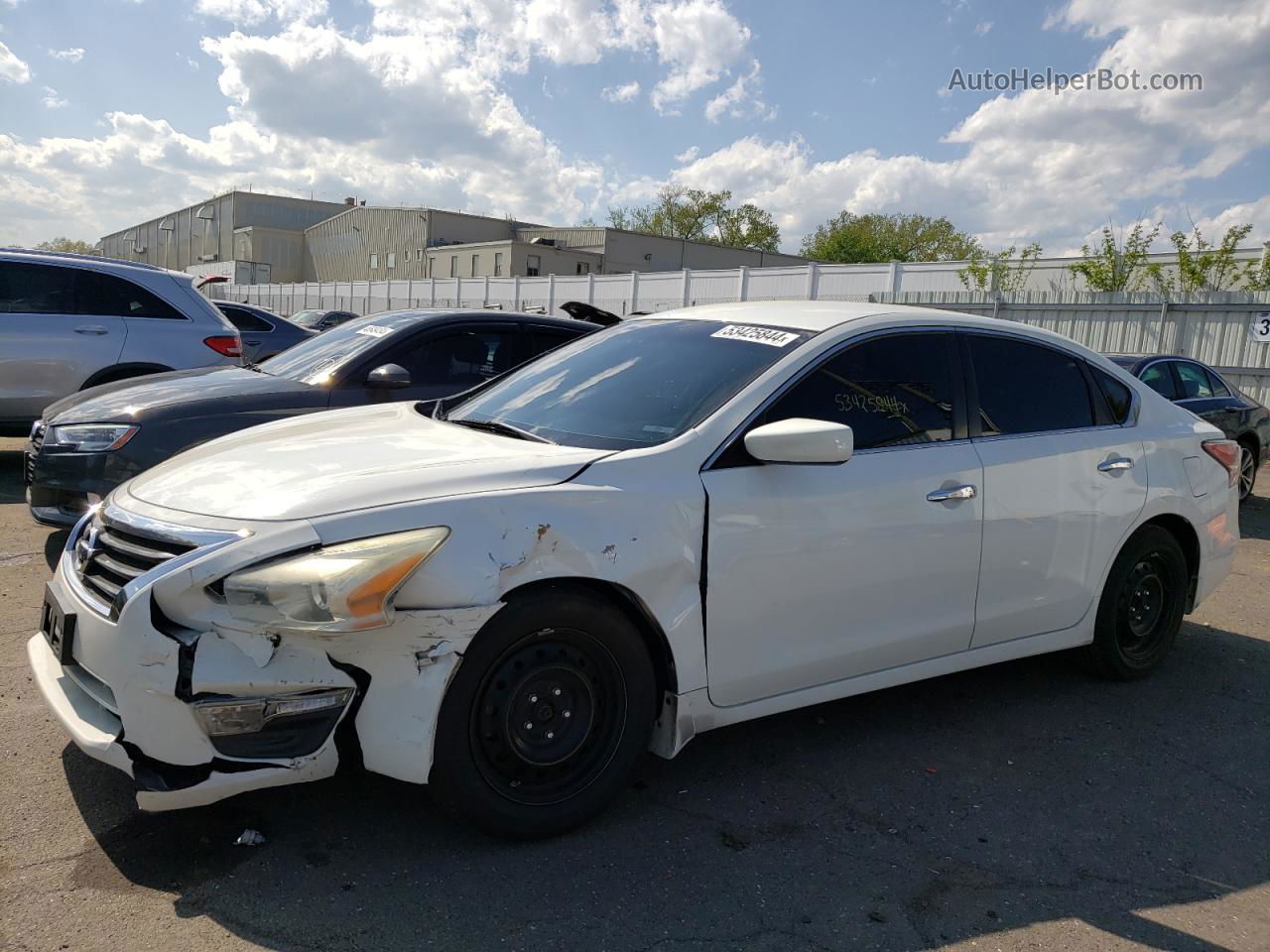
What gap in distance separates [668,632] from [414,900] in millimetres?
1048

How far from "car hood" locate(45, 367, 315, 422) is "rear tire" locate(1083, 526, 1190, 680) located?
4364 mm

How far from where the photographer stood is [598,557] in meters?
2.94

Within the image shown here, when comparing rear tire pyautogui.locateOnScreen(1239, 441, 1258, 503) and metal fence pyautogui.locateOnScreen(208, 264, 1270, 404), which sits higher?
metal fence pyautogui.locateOnScreen(208, 264, 1270, 404)

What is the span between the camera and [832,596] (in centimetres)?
346

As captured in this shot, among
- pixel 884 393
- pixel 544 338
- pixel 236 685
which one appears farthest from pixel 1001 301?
pixel 236 685

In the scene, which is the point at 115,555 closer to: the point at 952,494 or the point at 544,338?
the point at 952,494

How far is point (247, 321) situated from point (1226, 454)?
37.8ft

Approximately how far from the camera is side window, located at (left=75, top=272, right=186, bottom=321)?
8.29 metres

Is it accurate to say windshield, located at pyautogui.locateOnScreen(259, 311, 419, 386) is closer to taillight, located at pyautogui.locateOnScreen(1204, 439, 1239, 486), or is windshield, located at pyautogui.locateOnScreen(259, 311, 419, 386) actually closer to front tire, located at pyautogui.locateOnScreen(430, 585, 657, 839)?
front tire, located at pyautogui.locateOnScreen(430, 585, 657, 839)

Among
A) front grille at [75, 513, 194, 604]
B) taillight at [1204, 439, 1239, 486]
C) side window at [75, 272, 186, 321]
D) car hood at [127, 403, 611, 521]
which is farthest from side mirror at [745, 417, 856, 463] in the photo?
side window at [75, 272, 186, 321]

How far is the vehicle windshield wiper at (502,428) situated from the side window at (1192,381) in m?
9.51

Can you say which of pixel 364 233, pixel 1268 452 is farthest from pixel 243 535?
pixel 364 233

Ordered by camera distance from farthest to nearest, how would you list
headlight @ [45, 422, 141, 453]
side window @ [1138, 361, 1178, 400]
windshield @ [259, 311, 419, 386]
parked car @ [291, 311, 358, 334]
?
parked car @ [291, 311, 358, 334], side window @ [1138, 361, 1178, 400], windshield @ [259, 311, 419, 386], headlight @ [45, 422, 141, 453]

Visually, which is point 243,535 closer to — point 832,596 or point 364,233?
point 832,596
